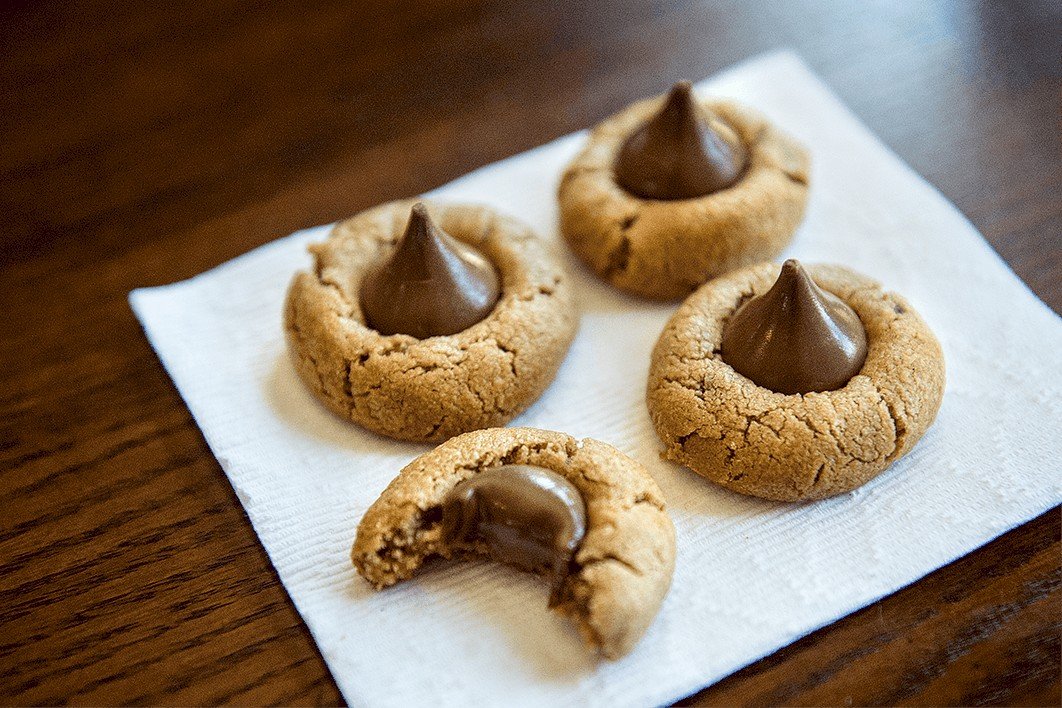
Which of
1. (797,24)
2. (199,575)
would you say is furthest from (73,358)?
(797,24)

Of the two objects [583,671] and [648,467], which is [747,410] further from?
[583,671]

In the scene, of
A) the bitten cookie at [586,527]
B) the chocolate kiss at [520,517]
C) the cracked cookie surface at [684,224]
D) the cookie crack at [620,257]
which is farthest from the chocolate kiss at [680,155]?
the chocolate kiss at [520,517]

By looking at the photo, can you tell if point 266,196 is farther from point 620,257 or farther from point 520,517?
point 520,517

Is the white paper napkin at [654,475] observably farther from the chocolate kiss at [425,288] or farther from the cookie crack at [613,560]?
the chocolate kiss at [425,288]

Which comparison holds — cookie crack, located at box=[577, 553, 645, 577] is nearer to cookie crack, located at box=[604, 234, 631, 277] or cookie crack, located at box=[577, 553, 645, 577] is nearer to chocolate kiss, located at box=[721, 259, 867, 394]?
chocolate kiss, located at box=[721, 259, 867, 394]

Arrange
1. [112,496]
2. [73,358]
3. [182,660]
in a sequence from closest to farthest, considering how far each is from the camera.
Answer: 1. [182,660]
2. [112,496]
3. [73,358]
